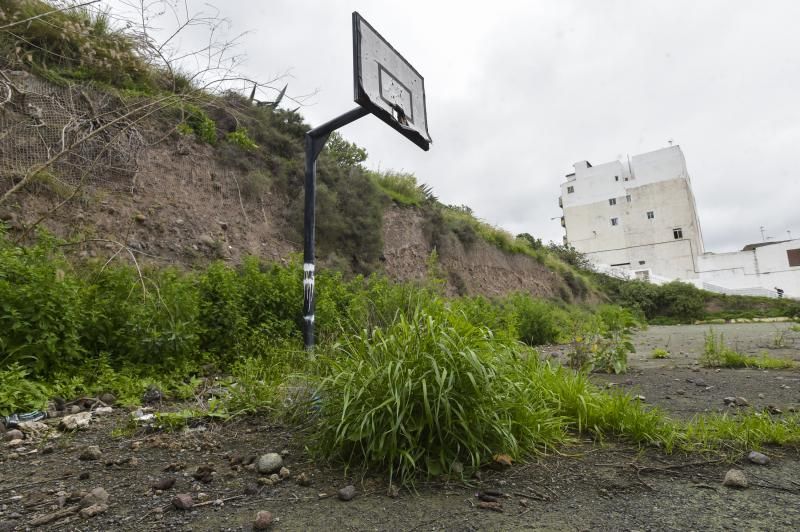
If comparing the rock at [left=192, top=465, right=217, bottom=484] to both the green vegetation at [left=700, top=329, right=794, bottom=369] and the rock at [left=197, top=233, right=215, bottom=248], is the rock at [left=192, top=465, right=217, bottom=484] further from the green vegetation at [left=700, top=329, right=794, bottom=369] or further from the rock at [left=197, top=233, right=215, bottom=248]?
the rock at [left=197, top=233, right=215, bottom=248]

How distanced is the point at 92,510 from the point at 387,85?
3607 millimetres

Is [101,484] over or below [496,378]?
below

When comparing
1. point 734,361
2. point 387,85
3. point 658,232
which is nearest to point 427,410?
point 387,85

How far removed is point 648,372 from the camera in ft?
14.5

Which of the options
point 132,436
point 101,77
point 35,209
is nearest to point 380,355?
point 132,436

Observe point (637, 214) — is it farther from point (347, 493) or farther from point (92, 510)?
point (92, 510)

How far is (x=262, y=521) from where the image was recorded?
5.07 feet

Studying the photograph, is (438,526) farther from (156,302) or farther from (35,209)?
(35,209)

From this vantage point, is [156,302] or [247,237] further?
[247,237]

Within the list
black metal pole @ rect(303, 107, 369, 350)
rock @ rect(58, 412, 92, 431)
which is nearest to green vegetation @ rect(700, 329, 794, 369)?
black metal pole @ rect(303, 107, 369, 350)

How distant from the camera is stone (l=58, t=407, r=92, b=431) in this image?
2627mm

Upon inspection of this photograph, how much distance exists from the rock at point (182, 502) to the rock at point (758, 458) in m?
2.44

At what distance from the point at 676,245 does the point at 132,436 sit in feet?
126

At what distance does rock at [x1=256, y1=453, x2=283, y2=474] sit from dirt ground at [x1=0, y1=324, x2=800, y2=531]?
0.04 metres
